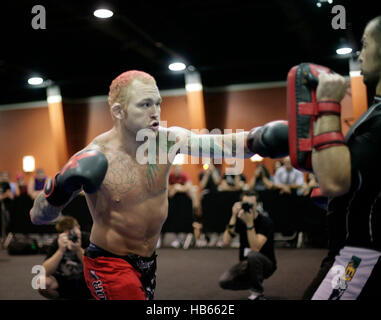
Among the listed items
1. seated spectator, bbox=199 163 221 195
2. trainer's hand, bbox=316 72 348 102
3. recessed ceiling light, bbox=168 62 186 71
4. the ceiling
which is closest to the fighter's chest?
trainer's hand, bbox=316 72 348 102

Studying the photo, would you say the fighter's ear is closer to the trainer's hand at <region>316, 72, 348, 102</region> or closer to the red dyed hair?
the red dyed hair

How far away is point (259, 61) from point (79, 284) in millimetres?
10053

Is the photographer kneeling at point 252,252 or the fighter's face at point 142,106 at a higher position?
the fighter's face at point 142,106

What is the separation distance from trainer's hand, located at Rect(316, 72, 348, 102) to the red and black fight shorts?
1.33 meters

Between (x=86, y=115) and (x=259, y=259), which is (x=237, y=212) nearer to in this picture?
(x=259, y=259)

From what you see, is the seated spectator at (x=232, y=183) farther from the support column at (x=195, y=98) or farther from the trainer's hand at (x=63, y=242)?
the trainer's hand at (x=63, y=242)

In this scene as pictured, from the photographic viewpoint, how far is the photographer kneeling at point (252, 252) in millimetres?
5391

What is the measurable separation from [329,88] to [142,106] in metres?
1.05

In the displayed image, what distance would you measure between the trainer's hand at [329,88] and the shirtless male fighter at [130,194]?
67 centimetres

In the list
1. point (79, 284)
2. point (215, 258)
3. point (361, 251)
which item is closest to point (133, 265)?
point (361, 251)

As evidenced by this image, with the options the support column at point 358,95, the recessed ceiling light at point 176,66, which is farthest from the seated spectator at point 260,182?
the support column at point 358,95

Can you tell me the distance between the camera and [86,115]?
16344mm

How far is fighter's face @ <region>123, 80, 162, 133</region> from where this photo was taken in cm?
239

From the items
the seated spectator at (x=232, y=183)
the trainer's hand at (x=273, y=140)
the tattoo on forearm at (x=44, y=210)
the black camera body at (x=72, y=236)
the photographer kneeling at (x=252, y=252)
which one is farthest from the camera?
the seated spectator at (x=232, y=183)
